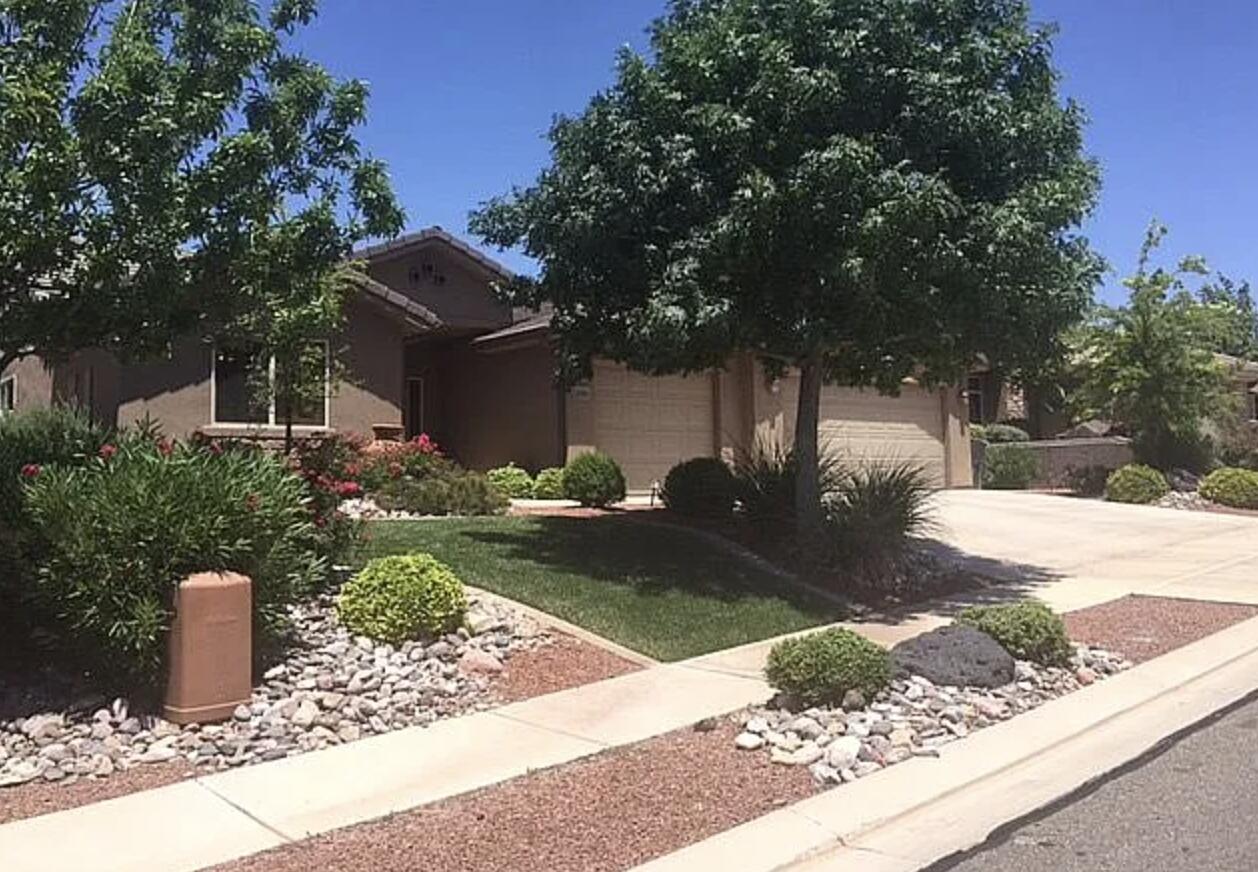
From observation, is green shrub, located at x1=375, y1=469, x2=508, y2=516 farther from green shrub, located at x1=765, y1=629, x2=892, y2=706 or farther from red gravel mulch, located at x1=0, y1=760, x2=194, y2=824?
red gravel mulch, located at x1=0, y1=760, x2=194, y2=824

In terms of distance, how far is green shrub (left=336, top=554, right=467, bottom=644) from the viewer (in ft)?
30.2

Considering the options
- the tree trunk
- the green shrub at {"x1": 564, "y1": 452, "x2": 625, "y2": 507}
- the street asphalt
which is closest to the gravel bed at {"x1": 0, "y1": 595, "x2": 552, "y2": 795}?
the street asphalt

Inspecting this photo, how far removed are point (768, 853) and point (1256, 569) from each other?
504 inches

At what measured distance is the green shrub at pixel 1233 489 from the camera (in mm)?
24609

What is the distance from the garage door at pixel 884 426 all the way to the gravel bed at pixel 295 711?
55.0ft

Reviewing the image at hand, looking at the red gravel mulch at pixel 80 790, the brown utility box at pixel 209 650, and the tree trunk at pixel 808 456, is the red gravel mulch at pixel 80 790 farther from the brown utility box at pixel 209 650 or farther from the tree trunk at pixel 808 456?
the tree trunk at pixel 808 456

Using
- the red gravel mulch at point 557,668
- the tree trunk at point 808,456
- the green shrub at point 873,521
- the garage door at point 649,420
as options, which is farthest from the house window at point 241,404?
the red gravel mulch at point 557,668

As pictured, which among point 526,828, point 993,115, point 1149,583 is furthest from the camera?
point 1149,583

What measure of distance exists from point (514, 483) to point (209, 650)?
43.6 ft

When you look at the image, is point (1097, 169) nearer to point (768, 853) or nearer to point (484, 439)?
point (768, 853)

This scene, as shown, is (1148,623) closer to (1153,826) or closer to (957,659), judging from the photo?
(957,659)

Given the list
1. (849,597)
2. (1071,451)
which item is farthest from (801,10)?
(1071,451)

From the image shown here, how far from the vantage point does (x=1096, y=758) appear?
7027 millimetres

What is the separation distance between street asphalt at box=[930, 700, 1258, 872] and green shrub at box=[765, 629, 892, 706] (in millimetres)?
1644
